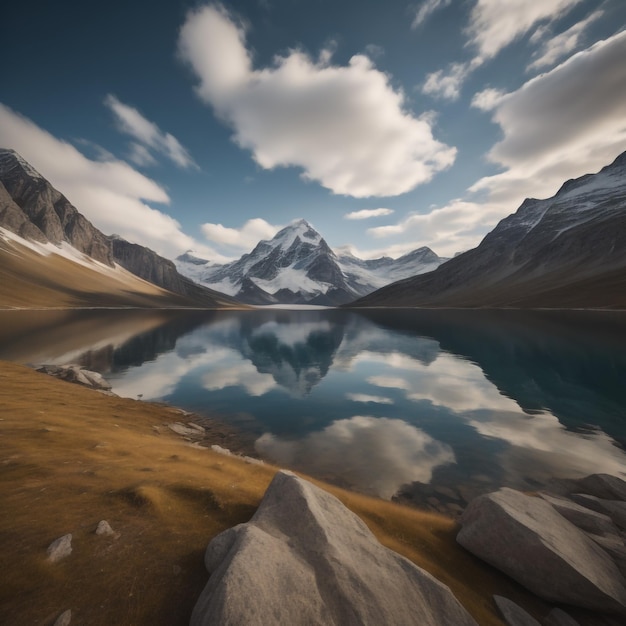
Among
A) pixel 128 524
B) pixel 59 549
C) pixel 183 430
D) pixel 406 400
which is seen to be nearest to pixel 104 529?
pixel 128 524

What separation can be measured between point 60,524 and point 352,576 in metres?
6.76

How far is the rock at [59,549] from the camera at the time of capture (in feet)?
19.9

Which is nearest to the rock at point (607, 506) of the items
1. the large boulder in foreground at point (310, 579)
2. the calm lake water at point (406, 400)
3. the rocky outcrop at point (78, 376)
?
the calm lake water at point (406, 400)

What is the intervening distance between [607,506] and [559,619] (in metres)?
7.68

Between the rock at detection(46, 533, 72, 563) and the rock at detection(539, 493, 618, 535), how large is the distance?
14.8 metres

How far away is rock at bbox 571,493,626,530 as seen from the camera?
1143cm

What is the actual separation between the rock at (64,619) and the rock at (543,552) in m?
9.94

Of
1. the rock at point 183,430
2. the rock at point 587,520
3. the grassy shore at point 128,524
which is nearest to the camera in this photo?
the grassy shore at point 128,524

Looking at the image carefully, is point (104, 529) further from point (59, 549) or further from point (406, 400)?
point (406, 400)

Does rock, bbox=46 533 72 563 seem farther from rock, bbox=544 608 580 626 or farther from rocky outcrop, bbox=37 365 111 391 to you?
rocky outcrop, bbox=37 365 111 391

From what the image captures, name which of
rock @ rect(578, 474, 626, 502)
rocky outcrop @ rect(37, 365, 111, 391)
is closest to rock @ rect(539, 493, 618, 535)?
rock @ rect(578, 474, 626, 502)

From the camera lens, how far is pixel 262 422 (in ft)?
79.4

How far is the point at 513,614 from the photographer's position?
7.15 metres

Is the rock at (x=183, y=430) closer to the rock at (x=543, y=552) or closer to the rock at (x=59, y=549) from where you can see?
the rock at (x=59, y=549)
